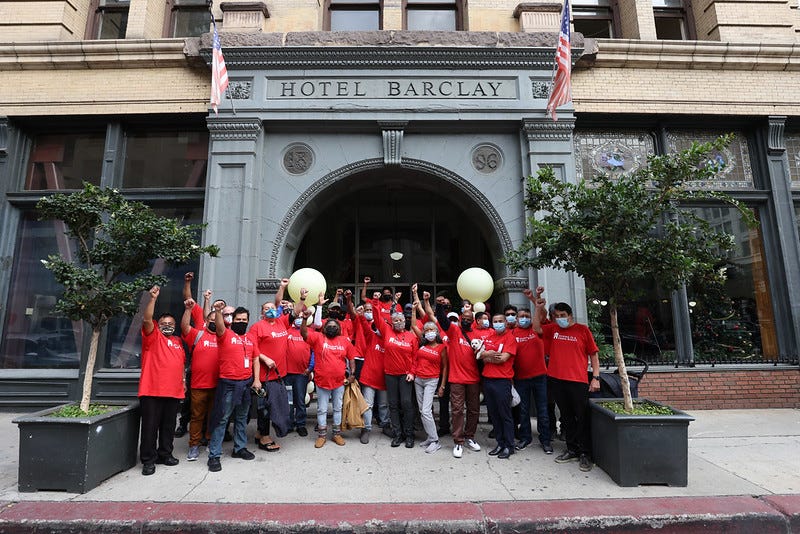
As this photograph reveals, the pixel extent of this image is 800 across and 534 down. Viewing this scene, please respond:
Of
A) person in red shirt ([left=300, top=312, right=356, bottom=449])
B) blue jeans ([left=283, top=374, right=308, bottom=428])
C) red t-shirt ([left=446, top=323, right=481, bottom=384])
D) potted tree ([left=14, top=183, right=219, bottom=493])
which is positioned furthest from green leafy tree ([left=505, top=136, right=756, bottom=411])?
potted tree ([left=14, top=183, right=219, bottom=493])

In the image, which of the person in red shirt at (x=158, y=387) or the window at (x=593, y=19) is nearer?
the person in red shirt at (x=158, y=387)

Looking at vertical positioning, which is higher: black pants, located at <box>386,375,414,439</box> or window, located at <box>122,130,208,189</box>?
window, located at <box>122,130,208,189</box>

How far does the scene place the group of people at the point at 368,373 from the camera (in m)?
5.39

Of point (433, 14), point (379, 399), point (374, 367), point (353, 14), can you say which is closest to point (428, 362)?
point (374, 367)

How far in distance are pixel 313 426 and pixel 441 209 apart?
626 cm

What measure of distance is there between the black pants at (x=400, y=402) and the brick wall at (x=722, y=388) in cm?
503

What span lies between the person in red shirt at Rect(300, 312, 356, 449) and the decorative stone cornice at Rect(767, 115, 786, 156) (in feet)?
32.7

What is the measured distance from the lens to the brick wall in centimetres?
833

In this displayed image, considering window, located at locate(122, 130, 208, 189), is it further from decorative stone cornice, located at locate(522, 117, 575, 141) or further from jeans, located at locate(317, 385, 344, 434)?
decorative stone cornice, located at locate(522, 117, 575, 141)

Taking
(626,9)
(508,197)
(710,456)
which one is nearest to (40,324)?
(508,197)

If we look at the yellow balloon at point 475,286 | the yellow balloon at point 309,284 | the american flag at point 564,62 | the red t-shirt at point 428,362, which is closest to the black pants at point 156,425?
the yellow balloon at point 309,284

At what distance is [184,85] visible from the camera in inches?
363

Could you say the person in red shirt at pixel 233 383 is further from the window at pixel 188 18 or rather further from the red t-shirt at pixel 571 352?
the window at pixel 188 18

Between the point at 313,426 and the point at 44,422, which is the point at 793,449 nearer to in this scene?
the point at 313,426
